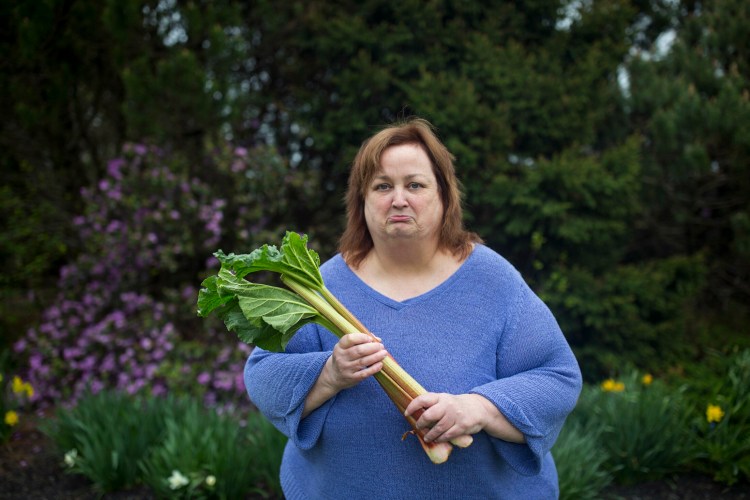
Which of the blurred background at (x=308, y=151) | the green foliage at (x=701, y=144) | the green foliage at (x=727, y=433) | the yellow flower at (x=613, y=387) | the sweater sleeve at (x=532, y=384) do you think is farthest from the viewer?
the green foliage at (x=701, y=144)

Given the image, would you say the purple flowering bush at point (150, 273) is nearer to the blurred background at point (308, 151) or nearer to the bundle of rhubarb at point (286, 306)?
the blurred background at point (308, 151)

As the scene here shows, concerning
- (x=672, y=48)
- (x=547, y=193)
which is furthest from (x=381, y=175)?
(x=672, y=48)

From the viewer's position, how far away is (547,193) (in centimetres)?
472

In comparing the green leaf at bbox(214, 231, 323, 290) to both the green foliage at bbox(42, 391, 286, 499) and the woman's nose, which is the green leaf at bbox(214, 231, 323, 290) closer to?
the woman's nose

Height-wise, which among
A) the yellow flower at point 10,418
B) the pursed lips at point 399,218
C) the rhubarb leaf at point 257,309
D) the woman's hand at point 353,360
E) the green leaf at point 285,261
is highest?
the pursed lips at point 399,218

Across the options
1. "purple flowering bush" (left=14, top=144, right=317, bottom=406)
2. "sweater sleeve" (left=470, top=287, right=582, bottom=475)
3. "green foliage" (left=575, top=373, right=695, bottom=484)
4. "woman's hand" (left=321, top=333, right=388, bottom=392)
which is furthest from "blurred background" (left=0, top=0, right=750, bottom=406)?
"woman's hand" (left=321, top=333, right=388, bottom=392)

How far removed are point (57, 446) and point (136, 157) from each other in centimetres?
220

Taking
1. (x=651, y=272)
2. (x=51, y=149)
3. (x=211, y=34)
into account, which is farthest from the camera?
(x=51, y=149)

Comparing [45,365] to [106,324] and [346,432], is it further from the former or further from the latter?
[346,432]

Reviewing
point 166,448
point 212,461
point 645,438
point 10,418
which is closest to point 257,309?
point 212,461

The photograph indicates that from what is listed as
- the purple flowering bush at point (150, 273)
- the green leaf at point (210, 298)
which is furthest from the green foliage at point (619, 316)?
the green leaf at point (210, 298)

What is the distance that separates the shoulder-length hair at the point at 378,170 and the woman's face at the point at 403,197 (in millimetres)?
30

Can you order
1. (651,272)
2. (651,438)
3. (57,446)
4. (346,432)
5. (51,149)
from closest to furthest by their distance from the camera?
(346,432), (651,438), (57,446), (651,272), (51,149)

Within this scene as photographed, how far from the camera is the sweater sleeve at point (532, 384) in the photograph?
181 centimetres
